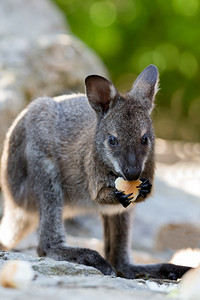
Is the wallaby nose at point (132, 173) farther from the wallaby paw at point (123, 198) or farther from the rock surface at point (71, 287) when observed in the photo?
the rock surface at point (71, 287)

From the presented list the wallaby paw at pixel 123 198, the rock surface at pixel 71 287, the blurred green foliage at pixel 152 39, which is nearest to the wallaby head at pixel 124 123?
the wallaby paw at pixel 123 198

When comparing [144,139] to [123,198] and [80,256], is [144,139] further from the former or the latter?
[80,256]

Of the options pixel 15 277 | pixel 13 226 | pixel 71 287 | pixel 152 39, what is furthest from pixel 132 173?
pixel 152 39

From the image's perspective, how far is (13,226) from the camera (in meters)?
5.58

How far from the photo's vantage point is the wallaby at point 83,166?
4.44 m

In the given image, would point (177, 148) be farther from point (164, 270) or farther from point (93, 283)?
point (93, 283)

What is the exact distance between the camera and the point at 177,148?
11539 millimetres

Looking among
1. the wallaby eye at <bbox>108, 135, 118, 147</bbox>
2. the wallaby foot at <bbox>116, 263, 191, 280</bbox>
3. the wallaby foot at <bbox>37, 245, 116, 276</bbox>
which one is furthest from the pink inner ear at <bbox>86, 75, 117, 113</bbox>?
the wallaby foot at <bbox>116, 263, 191, 280</bbox>

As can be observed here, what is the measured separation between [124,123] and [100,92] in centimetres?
41

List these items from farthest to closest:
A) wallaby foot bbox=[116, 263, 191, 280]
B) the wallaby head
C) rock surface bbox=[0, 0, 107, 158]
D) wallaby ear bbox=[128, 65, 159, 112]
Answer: rock surface bbox=[0, 0, 107, 158] < wallaby ear bbox=[128, 65, 159, 112] < wallaby foot bbox=[116, 263, 191, 280] < the wallaby head

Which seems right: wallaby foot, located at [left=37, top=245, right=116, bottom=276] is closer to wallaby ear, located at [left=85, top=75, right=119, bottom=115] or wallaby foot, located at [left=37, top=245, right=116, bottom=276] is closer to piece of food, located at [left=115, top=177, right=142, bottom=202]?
piece of food, located at [left=115, top=177, right=142, bottom=202]

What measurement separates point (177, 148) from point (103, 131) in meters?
7.11

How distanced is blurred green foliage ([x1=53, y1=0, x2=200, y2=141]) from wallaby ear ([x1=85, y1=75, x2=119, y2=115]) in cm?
771

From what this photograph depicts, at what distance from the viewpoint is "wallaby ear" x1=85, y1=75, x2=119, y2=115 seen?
15.2 feet
